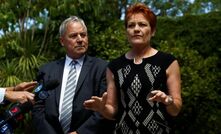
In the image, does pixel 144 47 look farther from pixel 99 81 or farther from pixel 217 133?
pixel 217 133

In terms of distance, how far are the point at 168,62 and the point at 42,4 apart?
5547 mm

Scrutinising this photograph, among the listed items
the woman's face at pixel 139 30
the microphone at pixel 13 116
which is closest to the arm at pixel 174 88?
the woman's face at pixel 139 30

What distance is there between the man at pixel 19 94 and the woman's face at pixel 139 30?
740mm

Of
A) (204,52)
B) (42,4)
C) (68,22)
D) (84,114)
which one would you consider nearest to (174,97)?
(84,114)

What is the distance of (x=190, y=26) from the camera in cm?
734

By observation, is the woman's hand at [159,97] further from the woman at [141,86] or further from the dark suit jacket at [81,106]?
the dark suit jacket at [81,106]

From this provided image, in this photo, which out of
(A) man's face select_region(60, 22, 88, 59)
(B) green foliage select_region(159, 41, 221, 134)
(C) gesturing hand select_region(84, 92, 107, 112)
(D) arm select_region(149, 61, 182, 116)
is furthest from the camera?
(B) green foliage select_region(159, 41, 221, 134)

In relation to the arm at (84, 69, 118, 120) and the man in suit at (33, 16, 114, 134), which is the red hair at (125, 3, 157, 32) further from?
the man in suit at (33, 16, 114, 134)

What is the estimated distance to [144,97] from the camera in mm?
2984

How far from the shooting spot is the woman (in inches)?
117

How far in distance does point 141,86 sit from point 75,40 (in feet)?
4.48

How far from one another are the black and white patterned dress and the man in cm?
60

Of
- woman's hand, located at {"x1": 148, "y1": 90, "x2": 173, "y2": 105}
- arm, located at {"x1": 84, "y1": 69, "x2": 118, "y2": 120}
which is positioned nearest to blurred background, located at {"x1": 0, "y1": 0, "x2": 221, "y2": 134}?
arm, located at {"x1": 84, "y1": 69, "x2": 118, "y2": 120}

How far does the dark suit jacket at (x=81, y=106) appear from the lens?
405cm
